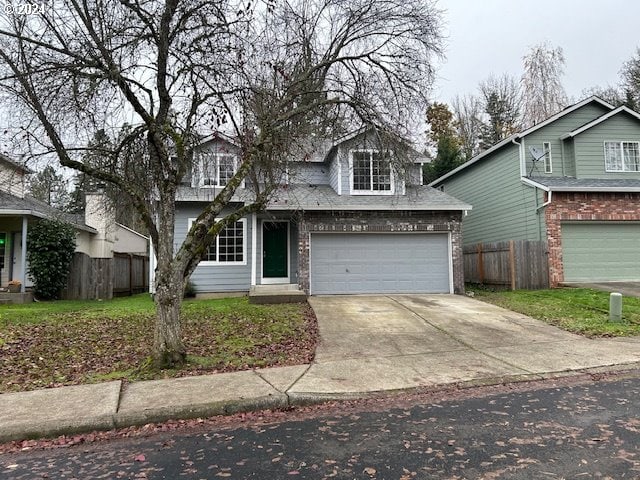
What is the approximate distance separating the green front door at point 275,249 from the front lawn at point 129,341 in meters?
2.98

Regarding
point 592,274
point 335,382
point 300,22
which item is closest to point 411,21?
point 300,22

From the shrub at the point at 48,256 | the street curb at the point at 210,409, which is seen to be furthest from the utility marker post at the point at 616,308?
the shrub at the point at 48,256

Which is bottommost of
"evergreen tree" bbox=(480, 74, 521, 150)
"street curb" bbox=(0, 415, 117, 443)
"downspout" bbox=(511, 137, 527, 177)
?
"street curb" bbox=(0, 415, 117, 443)

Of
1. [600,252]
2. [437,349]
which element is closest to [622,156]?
[600,252]

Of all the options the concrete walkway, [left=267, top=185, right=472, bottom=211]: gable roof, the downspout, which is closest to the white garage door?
[left=267, top=185, right=472, bottom=211]: gable roof

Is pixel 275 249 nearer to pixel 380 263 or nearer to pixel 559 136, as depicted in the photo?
pixel 380 263

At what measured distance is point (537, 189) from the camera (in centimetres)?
1461

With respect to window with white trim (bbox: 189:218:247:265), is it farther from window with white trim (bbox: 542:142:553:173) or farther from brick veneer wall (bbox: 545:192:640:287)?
window with white trim (bbox: 542:142:553:173)

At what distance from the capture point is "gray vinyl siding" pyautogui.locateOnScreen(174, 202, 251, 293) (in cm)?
1413

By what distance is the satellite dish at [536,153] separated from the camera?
15.5m

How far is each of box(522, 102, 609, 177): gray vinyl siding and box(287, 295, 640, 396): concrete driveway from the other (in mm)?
7174

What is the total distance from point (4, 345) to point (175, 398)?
4.71 m

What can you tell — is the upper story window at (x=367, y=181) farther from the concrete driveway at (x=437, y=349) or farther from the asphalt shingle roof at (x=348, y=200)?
the concrete driveway at (x=437, y=349)

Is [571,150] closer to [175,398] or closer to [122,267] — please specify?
[175,398]
